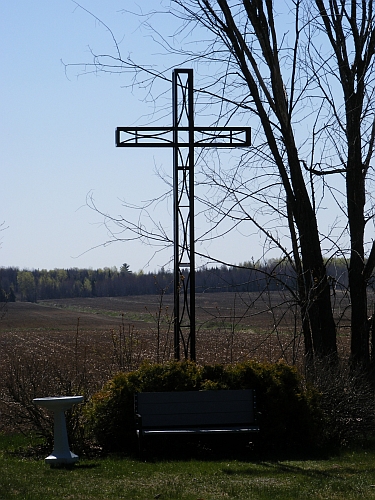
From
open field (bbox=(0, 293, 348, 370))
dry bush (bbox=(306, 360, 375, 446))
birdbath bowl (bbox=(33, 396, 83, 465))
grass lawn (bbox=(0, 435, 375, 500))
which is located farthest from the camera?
open field (bbox=(0, 293, 348, 370))

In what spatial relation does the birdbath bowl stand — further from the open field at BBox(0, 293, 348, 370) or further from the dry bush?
the dry bush

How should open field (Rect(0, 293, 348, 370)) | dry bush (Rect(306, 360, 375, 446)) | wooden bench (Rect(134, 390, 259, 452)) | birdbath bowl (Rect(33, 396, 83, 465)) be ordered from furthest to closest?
open field (Rect(0, 293, 348, 370)) < dry bush (Rect(306, 360, 375, 446)) < wooden bench (Rect(134, 390, 259, 452)) < birdbath bowl (Rect(33, 396, 83, 465))

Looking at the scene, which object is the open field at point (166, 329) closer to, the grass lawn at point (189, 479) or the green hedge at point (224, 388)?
the green hedge at point (224, 388)

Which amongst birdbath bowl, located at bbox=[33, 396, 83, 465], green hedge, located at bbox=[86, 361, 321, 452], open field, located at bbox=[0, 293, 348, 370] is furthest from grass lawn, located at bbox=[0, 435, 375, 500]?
open field, located at bbox=[0, 293, 348, 370]

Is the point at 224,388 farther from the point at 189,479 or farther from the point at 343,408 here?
the point at 189,479

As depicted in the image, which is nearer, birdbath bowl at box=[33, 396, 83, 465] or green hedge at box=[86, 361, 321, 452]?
birdbath bowl at box=[33, 396, 83, 465]

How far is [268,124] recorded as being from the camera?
41.9 feet

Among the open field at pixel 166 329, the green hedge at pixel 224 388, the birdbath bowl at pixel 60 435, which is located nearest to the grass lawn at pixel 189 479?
the birdbath bowl at pixel 60 435

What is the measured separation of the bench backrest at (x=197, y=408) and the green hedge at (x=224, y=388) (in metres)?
0.15

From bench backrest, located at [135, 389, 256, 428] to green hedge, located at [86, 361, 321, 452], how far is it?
15cm

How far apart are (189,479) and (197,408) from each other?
2.04 m

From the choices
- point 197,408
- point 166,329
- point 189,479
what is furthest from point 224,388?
point 166,329

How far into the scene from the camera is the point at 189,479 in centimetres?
711

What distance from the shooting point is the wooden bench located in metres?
9.00
